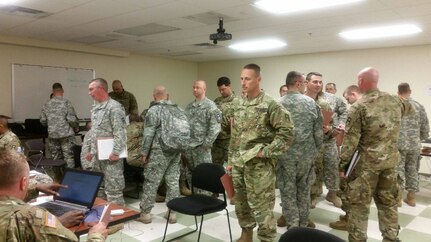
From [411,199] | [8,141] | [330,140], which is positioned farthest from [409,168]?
[8,141]

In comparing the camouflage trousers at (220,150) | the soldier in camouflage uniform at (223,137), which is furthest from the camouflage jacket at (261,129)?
the camouflage trousers at (220,150)

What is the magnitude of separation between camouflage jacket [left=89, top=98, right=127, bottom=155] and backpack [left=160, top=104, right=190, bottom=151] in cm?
45

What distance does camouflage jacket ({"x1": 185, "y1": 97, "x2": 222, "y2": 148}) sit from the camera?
410 cm

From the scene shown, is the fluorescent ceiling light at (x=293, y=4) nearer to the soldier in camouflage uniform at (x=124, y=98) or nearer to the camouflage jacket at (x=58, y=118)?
the camouflage jacket at (x=58, y=118)

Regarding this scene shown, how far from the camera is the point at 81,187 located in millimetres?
2084

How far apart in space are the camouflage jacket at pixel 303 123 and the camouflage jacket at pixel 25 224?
92.0 inches

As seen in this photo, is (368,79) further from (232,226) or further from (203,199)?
(232,226)

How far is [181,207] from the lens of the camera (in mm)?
2914

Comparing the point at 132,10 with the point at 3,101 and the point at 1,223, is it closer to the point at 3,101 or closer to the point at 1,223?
the point at 1,223

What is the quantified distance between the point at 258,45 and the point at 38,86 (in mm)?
4884

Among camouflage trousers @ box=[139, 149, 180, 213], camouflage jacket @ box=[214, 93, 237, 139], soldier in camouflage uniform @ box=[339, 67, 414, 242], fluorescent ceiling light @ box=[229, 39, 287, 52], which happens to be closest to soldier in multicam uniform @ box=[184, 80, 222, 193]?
camouflage jacket @ box=[214, 93, 237, 139]

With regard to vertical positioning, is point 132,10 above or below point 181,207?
above

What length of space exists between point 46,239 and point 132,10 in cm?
368

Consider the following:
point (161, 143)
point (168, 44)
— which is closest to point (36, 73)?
point (168, 44)
